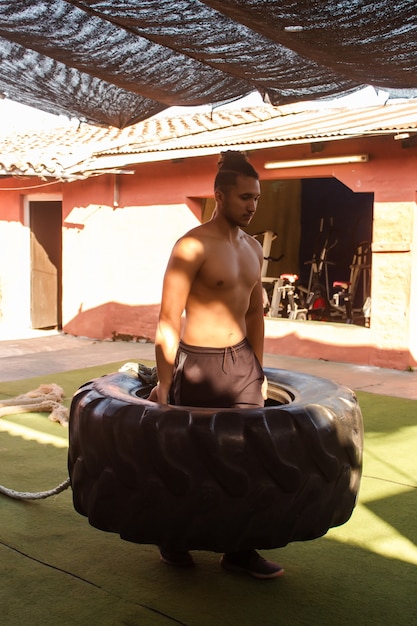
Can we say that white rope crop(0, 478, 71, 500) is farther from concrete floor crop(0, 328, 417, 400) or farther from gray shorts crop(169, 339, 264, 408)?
concrete floor crop(0, 328, 417, 400)

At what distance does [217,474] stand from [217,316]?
2.75 feet

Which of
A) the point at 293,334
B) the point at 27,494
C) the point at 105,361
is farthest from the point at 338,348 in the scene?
the point at 27,494

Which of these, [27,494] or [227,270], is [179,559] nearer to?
[27,494]

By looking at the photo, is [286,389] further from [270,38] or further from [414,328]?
[414,328]

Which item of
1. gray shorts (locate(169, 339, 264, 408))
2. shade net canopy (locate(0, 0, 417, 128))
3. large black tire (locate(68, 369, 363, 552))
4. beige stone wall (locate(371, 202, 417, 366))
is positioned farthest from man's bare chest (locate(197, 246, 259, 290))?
beige stone wall (locate(371, 202, 417, 366))

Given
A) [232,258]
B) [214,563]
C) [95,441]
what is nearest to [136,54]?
[232,258]

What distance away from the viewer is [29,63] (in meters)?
3.93

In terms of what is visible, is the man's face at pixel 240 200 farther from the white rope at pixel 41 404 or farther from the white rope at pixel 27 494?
the white rope at pixel 41 404

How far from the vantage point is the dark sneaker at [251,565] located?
3.08 meters

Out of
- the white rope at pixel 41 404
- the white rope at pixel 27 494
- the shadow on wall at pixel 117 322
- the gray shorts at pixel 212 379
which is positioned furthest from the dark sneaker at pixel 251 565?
the shadow on wall at pixel 117 322

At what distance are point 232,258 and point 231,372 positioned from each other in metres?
0.50

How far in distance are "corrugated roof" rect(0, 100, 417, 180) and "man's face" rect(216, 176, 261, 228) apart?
17.8 ft

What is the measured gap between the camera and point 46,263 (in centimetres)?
1345

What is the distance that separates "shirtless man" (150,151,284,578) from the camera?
2967 mm
